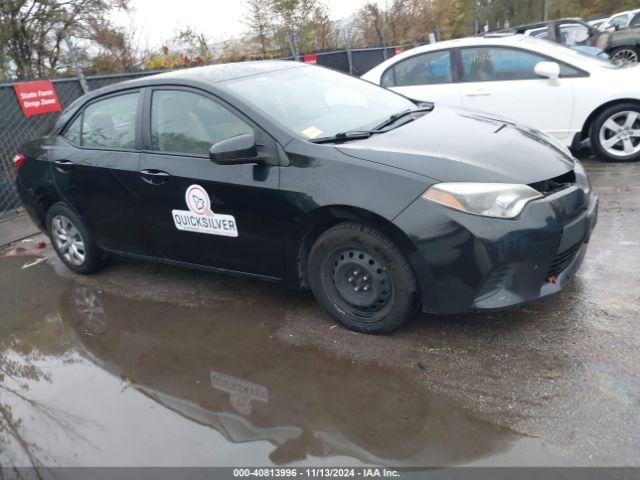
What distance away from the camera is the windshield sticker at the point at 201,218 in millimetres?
3744

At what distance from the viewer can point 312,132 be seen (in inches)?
140

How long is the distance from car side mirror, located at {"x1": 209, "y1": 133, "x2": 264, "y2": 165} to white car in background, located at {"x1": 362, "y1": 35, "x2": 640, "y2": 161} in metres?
3.69

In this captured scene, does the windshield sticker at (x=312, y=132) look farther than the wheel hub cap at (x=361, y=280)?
Yes

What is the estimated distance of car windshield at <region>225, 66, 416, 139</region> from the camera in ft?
12.0

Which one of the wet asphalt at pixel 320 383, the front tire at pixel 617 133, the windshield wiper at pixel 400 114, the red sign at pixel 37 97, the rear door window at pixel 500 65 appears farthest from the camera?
the red sign at pixel 37 97

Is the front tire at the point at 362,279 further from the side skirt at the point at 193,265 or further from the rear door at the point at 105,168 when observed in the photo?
the rear door at the point at 105,168

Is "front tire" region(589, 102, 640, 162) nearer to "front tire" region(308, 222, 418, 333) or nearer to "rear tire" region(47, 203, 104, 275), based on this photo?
"front tire" region(308, 222, 418, 333)

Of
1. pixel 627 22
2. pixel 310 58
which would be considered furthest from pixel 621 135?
pixel 627 22

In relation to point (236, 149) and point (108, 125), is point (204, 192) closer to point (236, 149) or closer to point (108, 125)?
point (236, 149)

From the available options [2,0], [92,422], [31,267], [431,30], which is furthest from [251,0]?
[92,422]

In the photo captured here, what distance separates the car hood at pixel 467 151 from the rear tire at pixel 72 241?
9.11ft

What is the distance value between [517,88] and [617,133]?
1.21 m

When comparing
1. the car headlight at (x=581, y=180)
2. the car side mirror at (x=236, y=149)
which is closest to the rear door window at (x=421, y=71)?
the car headlight at (x=581, y=180)

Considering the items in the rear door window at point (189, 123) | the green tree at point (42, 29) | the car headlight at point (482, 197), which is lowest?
the car headlight at point (482, 197)
